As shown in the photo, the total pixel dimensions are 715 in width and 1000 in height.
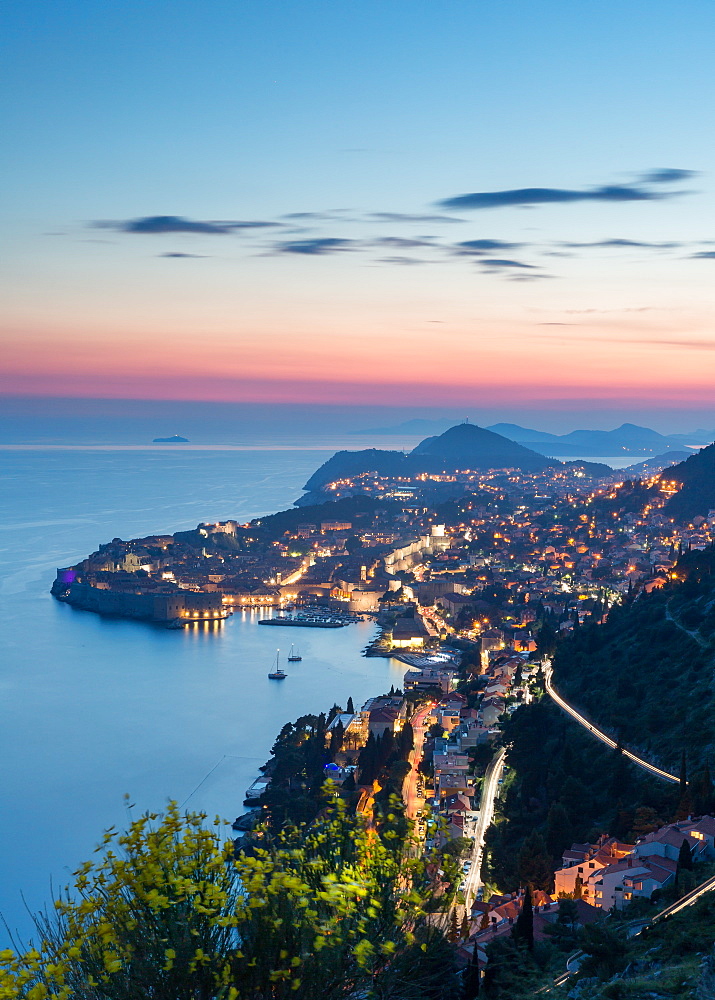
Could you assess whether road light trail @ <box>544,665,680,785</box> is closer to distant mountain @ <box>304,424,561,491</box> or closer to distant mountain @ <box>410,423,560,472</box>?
distant mountain @ <box>304,424,561,491</box>

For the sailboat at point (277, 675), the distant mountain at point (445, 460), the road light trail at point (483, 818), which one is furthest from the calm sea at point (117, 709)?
the distant mountain at point (445, 460)

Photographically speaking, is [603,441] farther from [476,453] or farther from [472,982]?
[472,982]

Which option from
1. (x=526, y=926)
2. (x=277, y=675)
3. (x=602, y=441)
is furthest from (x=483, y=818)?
(x=602, y=441)

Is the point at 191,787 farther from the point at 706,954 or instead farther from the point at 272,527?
the point at 272,527

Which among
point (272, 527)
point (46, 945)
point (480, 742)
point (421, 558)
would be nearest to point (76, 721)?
point (480, 742)

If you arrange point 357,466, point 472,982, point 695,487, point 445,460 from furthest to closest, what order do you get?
point 445,460 → point 357,466 → point 695,487 → point 472,982

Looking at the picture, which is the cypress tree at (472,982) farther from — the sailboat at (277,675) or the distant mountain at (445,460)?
the distant mountain at (445,460)
